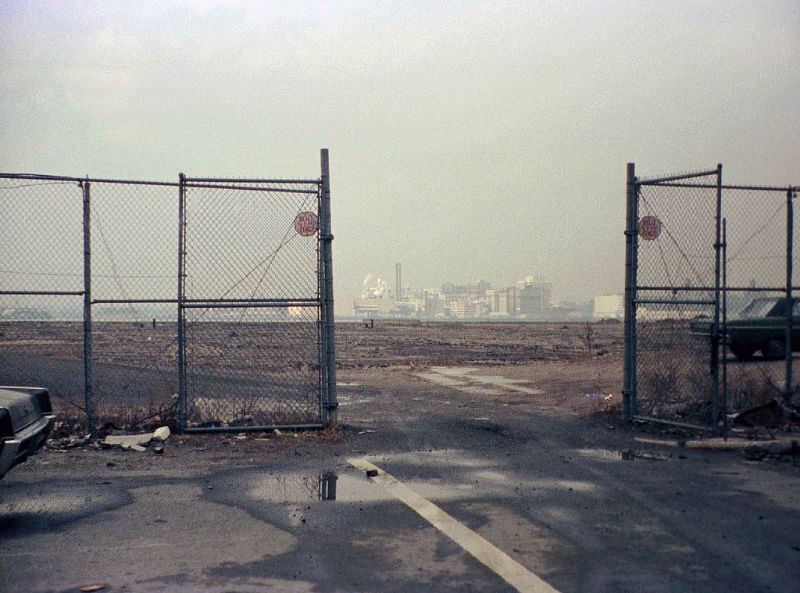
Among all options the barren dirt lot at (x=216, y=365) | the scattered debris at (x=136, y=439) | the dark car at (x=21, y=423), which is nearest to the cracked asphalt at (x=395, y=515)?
the scattered debris at (x=136, y=439)

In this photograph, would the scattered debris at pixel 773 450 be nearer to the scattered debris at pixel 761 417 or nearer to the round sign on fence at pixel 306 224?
the scattered debris at pixel 761 417

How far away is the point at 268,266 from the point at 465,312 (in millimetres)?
136073

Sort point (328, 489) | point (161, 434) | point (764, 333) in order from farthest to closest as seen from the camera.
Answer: point (764, 333), point (161, 434), point (328, 489)

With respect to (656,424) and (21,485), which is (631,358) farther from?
(21,485)

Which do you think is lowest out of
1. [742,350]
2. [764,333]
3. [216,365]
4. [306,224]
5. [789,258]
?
[742,350]

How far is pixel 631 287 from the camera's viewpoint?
1088 centimetres

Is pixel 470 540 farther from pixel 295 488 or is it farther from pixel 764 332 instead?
pixel 764 332

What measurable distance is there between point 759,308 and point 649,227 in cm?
1007

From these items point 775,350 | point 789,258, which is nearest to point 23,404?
point 789,258

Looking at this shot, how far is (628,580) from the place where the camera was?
4.78 m

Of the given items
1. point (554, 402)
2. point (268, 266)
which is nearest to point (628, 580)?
point (268, 266)

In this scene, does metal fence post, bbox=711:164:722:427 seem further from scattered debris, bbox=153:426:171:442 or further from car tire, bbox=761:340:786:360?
car tire, bbox=761:340:786:360

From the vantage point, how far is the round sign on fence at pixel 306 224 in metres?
10.1

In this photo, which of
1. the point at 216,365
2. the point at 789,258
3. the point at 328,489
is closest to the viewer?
the point at 328,489
